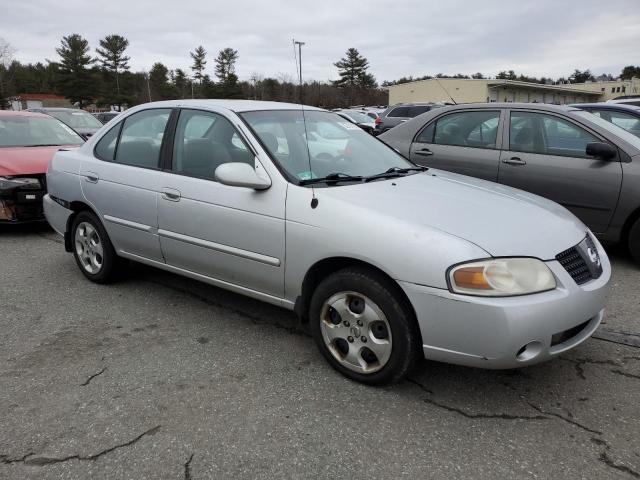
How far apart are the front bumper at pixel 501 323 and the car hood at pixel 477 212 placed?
208 millimetres

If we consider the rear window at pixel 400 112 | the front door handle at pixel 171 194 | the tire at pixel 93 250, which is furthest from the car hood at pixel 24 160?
the rear window at pixel 400 112

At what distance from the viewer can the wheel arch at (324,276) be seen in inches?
106

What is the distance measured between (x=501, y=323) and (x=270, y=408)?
1246 millimetres

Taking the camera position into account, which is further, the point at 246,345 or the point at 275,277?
the point at 246,345

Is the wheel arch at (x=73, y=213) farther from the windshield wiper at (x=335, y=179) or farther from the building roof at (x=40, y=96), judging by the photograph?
the building roof at (x=40, y=96)

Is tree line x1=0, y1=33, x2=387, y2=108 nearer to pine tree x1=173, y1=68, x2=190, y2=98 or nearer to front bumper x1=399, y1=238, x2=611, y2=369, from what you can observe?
pine tree x1=173, y1=68, x2=190, y2=98

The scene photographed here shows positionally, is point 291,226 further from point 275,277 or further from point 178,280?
point 178,280

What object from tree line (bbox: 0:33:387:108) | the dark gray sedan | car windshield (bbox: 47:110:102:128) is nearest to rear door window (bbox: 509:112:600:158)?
the dark gray sedan

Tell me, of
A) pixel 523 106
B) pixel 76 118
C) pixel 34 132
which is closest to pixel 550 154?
pixel 523 106

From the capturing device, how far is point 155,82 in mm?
77062

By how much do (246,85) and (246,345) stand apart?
6911cm

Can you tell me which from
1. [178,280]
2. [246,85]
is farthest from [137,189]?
[246,85]

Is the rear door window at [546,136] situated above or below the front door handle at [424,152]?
above

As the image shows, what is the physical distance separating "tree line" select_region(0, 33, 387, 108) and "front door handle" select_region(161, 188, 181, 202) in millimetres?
58343
